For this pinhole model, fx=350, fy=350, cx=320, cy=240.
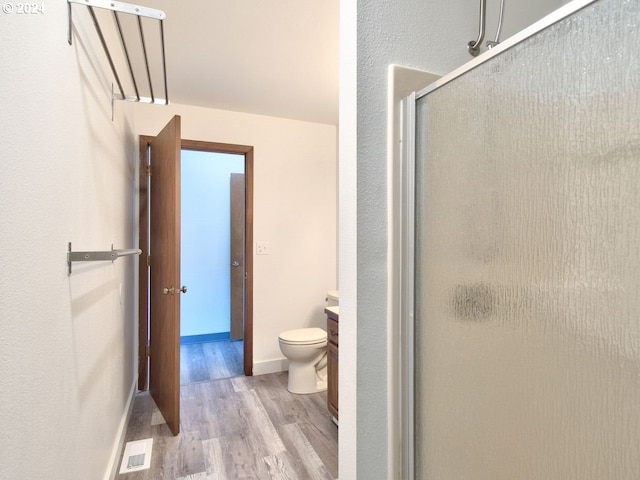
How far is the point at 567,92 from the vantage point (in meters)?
0.59

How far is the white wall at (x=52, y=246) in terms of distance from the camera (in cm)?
73

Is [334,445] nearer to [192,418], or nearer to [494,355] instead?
[192,418]

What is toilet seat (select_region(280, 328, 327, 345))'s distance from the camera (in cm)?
280

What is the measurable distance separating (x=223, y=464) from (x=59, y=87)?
6.50ft

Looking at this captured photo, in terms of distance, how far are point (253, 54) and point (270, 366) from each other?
2.65 meters

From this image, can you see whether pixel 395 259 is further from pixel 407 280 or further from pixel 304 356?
pixel 304 356

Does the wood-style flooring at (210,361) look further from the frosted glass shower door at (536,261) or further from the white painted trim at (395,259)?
the frosted glass shower door at (536,261)

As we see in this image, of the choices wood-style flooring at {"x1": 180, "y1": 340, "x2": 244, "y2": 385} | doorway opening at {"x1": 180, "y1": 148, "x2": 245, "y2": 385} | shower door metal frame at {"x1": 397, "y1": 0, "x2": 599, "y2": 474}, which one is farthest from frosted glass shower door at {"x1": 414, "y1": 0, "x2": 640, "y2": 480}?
doorway opening at {"x1": 180, "y1": 148, "x2": 245, "y2": 385}

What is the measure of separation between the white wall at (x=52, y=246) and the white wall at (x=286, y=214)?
1633mm

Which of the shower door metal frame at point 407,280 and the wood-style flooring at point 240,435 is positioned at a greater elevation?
the shower door metal frame at point 407,280

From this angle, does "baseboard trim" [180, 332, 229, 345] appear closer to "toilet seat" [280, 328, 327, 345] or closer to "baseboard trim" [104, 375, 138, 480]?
"baseboard trim" [104, 375, 138, 480]

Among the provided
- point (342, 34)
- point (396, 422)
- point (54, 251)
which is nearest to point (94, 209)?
point (54, 251)

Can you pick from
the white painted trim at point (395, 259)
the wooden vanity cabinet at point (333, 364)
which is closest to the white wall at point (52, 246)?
the white painted trim at point (395, 259)

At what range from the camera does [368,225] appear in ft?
3.03
